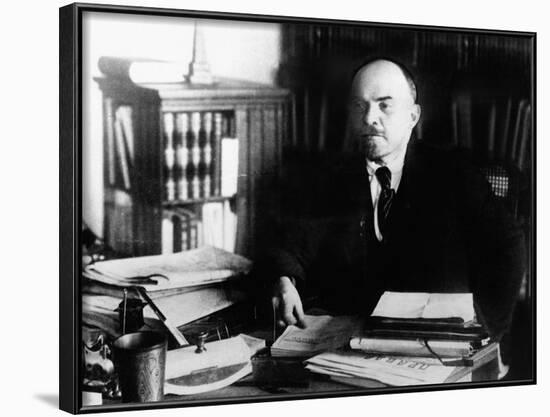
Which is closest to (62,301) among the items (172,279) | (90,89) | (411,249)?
(172,279)

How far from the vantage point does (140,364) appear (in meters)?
5.63

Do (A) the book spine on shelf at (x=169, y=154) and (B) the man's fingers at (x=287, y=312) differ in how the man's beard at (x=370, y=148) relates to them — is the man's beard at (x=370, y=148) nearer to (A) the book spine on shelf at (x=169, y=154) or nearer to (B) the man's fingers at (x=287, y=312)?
(B) the man's fingers at (x=287, y=312)

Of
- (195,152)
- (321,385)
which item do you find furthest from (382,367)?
(195,152)

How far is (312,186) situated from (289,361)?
2.31 ft

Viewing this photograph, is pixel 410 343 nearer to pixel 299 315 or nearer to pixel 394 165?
pixel 299 315

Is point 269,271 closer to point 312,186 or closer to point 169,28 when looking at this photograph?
point 312,186

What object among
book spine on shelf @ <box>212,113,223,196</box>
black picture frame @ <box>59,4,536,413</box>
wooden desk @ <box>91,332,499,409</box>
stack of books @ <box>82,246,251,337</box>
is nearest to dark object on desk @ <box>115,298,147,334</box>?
stack of books @ <box>82,246,251,337</box>

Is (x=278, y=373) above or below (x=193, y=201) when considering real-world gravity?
below

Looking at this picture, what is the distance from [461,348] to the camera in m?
6.22

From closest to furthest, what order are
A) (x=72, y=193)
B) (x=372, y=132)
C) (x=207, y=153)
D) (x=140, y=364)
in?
(x=72, y=193) → (x=140, y=364) → (x=207, y=153) → (x=372, y=132)

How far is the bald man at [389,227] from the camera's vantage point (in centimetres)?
595

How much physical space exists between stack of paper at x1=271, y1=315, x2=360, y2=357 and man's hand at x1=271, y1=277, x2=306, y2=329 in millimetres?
28

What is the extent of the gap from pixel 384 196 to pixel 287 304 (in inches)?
24.1

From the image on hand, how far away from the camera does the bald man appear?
5.95 m
